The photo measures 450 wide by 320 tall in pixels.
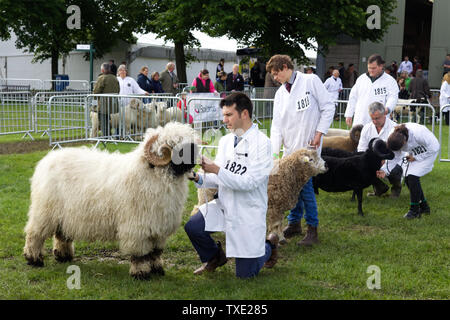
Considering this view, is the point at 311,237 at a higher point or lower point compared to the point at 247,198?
lower

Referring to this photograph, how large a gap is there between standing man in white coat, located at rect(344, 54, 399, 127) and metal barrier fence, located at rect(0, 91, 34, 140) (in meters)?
9.90

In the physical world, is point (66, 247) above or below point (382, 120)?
Result: below

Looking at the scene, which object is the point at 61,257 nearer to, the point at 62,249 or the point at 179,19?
the point at 62,249

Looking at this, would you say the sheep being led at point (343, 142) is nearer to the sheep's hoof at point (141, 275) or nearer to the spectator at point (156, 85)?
the sheep's hoof at point (141, 275)

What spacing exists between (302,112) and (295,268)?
6.24ft

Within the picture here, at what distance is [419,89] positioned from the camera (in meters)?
19.5

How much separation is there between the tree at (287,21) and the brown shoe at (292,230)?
1526 cm

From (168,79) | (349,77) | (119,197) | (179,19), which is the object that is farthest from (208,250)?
(349,77)

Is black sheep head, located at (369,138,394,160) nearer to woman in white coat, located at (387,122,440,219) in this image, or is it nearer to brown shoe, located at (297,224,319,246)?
woman in white coat, located at (387,122,440,219)

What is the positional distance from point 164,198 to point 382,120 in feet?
13.7

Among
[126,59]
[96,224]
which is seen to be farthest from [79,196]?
[126,59]

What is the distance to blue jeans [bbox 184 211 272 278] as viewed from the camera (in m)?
4.71
